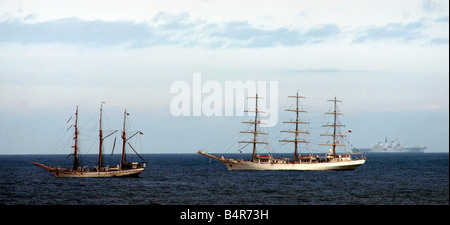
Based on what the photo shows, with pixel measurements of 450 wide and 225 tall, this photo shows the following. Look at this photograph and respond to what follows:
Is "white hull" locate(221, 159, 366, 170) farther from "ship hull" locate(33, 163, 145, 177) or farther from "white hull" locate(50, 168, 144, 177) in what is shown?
"white hull" locate(50, 168, 144, 177)

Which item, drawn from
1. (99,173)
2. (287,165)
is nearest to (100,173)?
(99,173)

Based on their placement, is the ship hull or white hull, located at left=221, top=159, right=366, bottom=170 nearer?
the ship hull

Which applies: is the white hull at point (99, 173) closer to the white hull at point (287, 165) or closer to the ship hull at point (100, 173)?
the ship hull at point (100, 173)

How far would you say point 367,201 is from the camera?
5988 cm

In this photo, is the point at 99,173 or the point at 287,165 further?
the point at 287,165

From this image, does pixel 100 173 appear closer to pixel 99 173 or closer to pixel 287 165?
pixel 99 173

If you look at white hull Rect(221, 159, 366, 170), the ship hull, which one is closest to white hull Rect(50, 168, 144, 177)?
the ship hull
